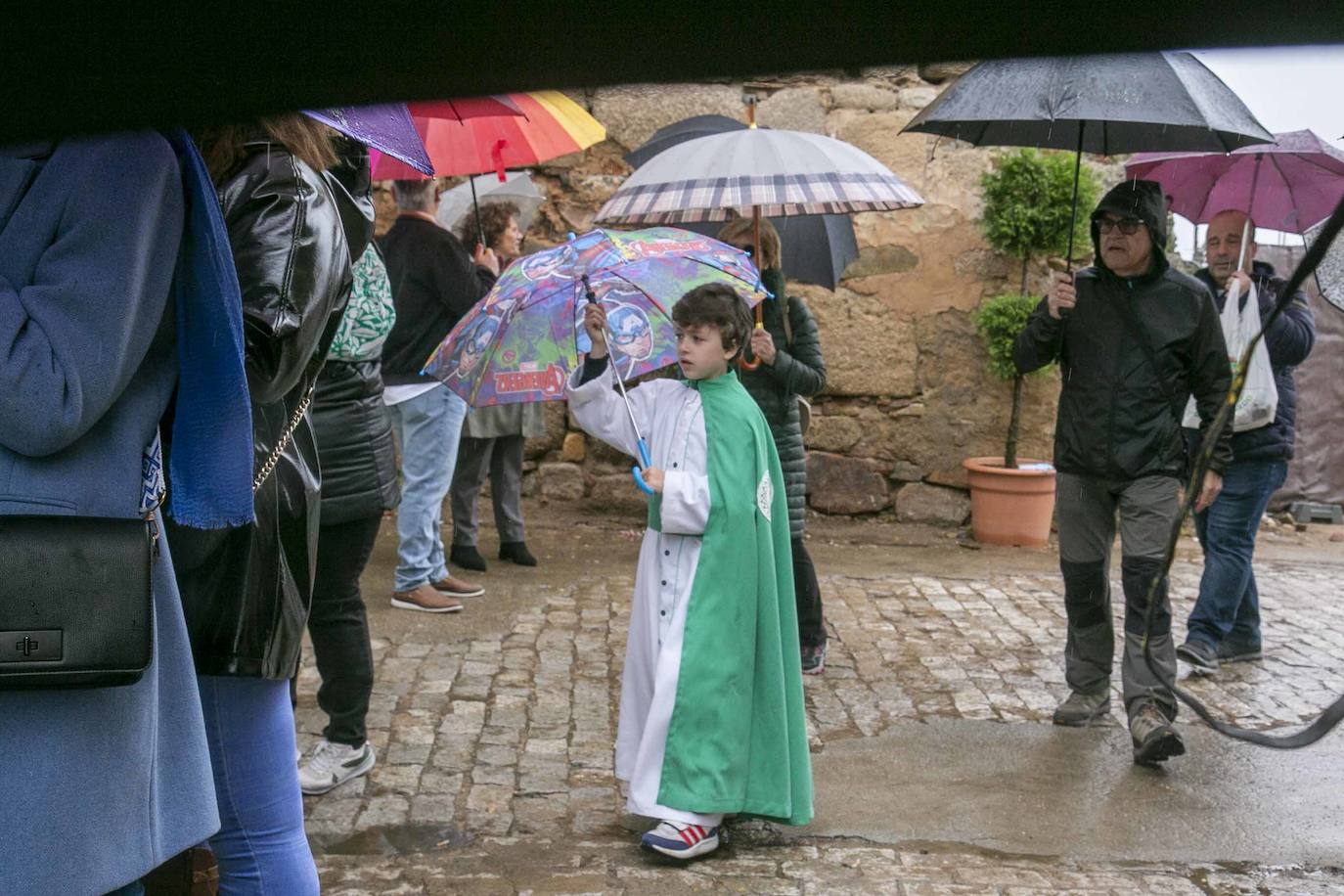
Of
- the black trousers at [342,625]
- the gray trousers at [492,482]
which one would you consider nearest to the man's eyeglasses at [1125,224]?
the black trousers at [342,625]

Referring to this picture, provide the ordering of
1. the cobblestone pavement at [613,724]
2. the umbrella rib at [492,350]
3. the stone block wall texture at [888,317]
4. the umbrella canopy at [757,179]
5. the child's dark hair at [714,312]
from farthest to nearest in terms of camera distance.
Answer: the stone block wall texture at [888,317] < the umbrella canopy at [757,179] < the umbrella rib at [492,350] < the child's dark hair at [714,312] < the cobblestone pavement at [613,724]

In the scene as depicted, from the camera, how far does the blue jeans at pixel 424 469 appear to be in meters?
6.59

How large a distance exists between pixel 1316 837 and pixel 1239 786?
1.40ft

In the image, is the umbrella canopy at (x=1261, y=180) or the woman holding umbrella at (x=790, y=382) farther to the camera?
the umbrella canopy at (x=1261, y=180)

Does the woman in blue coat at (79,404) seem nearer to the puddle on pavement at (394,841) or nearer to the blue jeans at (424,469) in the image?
the puddle on pavement at (394,841)

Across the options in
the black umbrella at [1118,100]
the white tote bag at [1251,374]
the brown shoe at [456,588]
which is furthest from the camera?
the brown shoe at [456,588]

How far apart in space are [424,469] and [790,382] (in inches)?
79.2

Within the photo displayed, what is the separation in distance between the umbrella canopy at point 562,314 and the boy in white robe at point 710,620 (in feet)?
0.98

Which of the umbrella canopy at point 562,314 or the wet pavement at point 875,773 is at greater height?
the umbrella canopy at point 562,314

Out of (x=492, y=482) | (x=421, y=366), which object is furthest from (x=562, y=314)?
(x=492, y=482)

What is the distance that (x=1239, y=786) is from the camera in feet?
15.2

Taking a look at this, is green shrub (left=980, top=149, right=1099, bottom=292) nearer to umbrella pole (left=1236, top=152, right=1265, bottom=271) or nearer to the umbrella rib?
umbrella pole (left=1236, top=152, right=1265, bottom=271)

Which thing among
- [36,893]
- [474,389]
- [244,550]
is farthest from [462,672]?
[36,893]

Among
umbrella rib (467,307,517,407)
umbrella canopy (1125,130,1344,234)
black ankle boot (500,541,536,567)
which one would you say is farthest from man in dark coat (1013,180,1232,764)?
black ankle boot (500,541,536,567)
